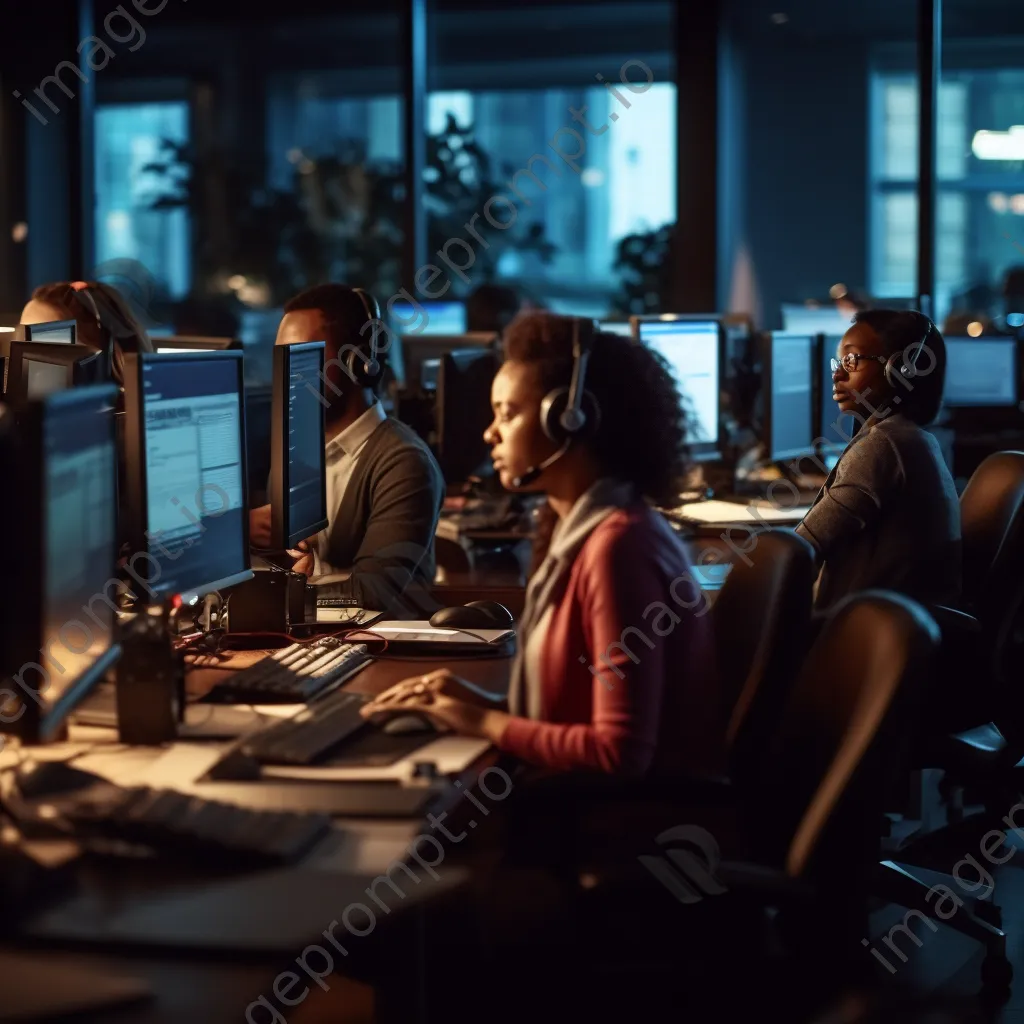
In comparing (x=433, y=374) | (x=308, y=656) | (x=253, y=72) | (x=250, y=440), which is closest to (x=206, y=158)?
(x=253, y=72)

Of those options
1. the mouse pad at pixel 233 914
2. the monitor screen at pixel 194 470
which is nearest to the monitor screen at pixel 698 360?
the monitor screen at pixel 194 470

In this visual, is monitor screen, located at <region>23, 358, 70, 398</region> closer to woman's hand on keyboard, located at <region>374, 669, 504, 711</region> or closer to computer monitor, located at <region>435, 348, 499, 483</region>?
woman's hand on keyboard, located at <region>374, 669, 504, 711</region>

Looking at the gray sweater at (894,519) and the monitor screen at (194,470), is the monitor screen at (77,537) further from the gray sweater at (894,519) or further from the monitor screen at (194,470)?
the gray sweater at (894,519)

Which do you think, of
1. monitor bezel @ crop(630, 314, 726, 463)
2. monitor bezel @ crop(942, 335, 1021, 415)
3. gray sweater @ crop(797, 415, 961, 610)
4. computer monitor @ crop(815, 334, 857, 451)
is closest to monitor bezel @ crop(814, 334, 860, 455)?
computer monitor @ crop(815, 334, 857, 451)

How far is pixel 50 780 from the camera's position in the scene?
168 cm

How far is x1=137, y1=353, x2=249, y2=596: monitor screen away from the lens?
2107 mm

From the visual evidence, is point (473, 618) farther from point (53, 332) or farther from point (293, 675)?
point (53, 332)

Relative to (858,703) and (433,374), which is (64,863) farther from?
(433,374)

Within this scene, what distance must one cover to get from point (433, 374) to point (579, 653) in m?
3.01

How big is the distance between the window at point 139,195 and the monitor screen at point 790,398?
4765 mm

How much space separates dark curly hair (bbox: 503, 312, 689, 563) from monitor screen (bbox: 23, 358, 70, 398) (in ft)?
2.57

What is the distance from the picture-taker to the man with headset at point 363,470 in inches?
116

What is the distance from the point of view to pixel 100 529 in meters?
1.80

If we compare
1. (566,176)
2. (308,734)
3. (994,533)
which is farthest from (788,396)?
(566,176)
